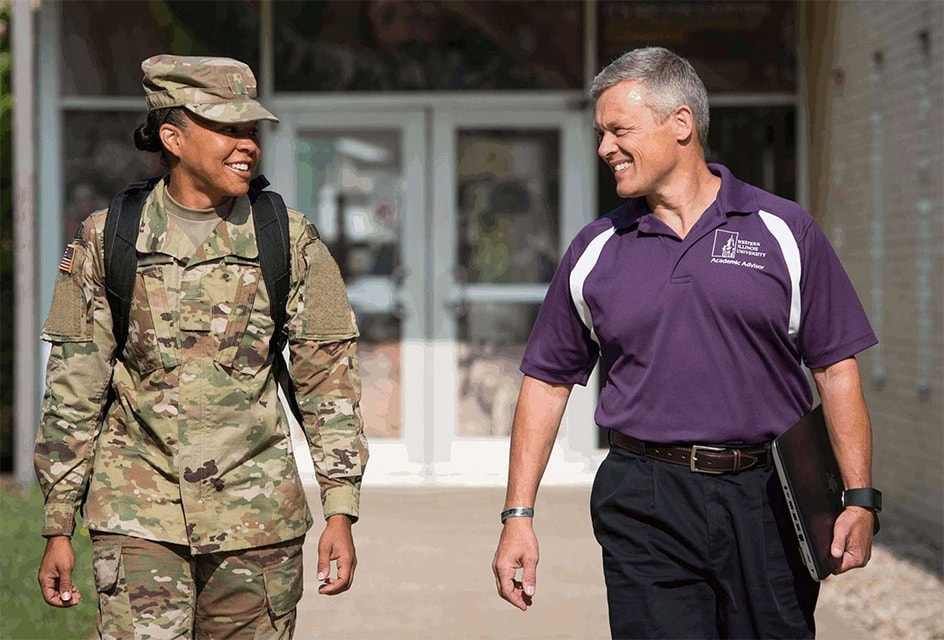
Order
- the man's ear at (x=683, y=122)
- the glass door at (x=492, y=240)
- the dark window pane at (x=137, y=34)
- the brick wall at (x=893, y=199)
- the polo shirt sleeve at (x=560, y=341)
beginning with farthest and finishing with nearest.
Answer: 1. the glass door at (x=492, y=240)
2. the dark window pane at (x=137, y=34)
3. the brick wall at (x=893, y=199)
4. the polo shirt sleeve at (x=560, y=341)
5. the man's ear at (x=683, y=122)

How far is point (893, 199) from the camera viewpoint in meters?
9.51

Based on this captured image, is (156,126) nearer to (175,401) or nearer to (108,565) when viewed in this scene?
(175,401)

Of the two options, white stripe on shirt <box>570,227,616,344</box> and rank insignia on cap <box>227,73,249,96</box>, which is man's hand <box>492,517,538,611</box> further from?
rank insignia on cap <box>227,73,249,96</box>

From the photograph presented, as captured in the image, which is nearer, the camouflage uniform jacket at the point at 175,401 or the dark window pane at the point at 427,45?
the camouflage uniform jacket at the point at 175,401

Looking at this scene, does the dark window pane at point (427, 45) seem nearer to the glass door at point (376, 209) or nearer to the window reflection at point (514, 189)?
the glass door at point (376, 209)

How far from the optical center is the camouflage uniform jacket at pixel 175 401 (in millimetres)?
3688

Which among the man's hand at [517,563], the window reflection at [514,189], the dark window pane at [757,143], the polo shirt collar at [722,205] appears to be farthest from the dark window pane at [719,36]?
the man's hand at [517,563]

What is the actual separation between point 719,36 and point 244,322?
7.62 m

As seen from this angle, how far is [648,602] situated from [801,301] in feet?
2.63

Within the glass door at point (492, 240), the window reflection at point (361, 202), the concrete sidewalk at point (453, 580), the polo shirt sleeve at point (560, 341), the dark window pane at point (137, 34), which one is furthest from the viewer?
the window reflection at point (361, 202)

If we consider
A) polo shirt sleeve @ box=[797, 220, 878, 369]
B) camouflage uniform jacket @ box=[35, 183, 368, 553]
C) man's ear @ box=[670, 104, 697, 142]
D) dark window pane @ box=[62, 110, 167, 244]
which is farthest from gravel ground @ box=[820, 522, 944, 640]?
dark window pane @ box=[62, 110, 167, 244]

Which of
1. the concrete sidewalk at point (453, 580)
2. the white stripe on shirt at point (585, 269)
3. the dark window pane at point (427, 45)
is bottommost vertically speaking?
the concrete sidewalk at point (453, 580)

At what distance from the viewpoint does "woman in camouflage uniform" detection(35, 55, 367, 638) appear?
368 centimetres

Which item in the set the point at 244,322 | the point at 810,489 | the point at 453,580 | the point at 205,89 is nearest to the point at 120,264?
the point at 244,322
